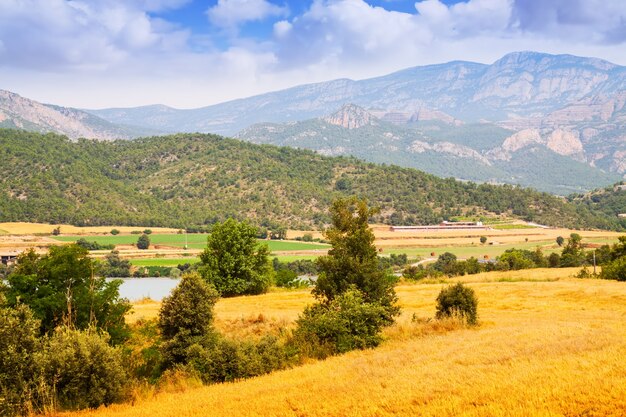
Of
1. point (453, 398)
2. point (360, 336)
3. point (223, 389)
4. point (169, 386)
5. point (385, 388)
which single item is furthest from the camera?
point (360, 336)

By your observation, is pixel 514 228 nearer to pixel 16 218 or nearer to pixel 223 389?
pixel 16 218

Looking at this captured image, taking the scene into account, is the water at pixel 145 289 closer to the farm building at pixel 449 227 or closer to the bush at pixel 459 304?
the bush at pixel 459 304

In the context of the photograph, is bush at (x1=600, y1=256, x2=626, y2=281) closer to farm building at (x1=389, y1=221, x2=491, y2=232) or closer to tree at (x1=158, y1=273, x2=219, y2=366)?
tree at (x1=158, y1=273, x2=219, y2=366)

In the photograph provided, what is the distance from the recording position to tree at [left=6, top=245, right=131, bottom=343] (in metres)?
25.7

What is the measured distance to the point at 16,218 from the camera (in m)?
172

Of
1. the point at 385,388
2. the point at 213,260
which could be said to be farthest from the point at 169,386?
the point at 213,260

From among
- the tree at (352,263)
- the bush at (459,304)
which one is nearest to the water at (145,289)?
the tree at (352,263)

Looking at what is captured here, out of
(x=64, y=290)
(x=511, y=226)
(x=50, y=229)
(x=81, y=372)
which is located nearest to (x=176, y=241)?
(x=50, y=229)

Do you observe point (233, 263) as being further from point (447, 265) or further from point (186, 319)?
point (447, 265)

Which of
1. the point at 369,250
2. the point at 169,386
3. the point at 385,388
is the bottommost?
the point at 169,386

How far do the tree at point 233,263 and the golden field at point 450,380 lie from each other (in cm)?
2913

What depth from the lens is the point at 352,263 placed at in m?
25.8

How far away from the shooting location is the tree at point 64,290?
84.2ft

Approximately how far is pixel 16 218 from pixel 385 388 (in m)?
184
